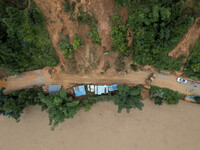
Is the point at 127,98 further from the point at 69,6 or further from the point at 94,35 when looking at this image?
the point at 69,6

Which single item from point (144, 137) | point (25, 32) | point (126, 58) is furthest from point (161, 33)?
point (25, 32)

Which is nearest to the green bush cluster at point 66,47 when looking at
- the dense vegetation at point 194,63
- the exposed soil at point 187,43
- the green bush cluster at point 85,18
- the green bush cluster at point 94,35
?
the green bush cluster at point 85,18

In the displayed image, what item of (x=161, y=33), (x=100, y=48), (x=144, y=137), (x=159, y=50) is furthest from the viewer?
(x=144, y=137)

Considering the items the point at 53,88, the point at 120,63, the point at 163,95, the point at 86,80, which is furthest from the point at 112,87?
the point at 53,88

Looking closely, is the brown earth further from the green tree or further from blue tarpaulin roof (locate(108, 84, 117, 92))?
the green tree

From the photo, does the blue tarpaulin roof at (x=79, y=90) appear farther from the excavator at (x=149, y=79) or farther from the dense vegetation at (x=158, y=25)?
the excavator at (x=149, y=79)

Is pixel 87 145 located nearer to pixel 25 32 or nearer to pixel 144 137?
pixel 144 137
